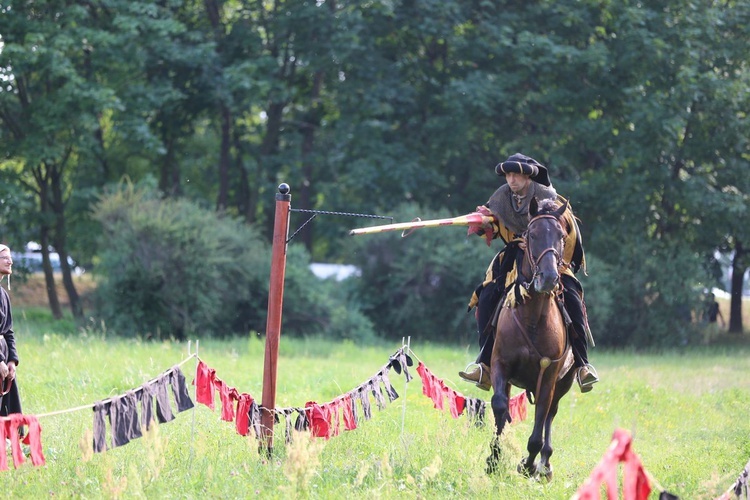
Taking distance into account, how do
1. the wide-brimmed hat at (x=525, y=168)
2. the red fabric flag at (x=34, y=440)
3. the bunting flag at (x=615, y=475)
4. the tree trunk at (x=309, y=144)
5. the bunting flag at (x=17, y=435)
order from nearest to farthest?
the bunting flag at (x=615, y=475)
the bunting flag at (x=17, y=435)
the red fabric flag at (x=34, y=440)
the wide-brimmed hat at (x=525, y=168)
the tree trunk at (x=309, y=144)

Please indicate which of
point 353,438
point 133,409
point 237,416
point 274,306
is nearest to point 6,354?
point 133,409

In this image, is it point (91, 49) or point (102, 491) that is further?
point (91, 49)

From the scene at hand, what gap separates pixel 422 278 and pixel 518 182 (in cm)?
1667

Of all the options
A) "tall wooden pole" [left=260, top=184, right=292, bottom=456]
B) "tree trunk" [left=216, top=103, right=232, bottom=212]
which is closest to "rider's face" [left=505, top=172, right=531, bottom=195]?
"tall wooden pole" [left=260, top=184, right=292, bottom=456]

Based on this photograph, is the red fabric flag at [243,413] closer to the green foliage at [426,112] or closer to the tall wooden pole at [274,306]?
the tall wooden pole at [274,306]

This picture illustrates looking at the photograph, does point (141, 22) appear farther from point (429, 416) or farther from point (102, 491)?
point (102, 491)

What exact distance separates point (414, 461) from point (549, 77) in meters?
19.3

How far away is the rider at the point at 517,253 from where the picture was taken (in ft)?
30.3

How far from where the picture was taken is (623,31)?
25266mm

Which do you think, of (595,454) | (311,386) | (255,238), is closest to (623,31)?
(255,238)

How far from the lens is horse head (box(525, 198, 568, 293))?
26.6ft

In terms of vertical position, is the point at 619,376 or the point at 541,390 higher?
the point at 541,390

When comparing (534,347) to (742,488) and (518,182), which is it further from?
(742,488)

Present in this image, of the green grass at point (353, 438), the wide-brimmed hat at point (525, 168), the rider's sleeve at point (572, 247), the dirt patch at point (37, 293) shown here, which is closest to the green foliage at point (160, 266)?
the green grass at point (353, 438)
